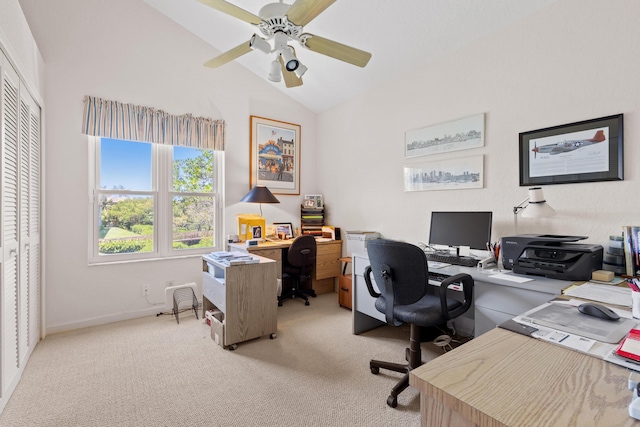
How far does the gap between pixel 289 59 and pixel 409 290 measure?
1.79m

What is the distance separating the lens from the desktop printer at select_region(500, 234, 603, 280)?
174 centimetres

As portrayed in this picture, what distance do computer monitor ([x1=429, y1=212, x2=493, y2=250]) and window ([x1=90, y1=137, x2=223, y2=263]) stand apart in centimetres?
259

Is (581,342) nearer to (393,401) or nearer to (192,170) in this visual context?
(393,401)

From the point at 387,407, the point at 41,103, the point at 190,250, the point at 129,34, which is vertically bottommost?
the point at 387,407

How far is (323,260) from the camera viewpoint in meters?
4.00

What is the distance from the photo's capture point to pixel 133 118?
127 inches

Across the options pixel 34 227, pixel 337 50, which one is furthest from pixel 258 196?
pixel 34 227

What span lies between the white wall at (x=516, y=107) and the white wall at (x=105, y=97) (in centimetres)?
199

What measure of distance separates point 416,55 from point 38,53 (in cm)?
341

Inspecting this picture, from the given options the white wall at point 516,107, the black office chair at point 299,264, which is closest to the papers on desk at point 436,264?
the white wall at point 516,107

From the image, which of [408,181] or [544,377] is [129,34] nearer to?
[408,181]

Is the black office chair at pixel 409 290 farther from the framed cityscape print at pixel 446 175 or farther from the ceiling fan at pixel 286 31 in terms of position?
the ceiling fan at pixel 286 31

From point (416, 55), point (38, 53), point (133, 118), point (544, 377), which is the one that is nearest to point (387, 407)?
point (544, 377)

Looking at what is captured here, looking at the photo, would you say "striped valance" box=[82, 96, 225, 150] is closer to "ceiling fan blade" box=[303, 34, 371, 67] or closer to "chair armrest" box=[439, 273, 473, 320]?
"ceiling fan blade" box=[303, 34, 371, 67]
